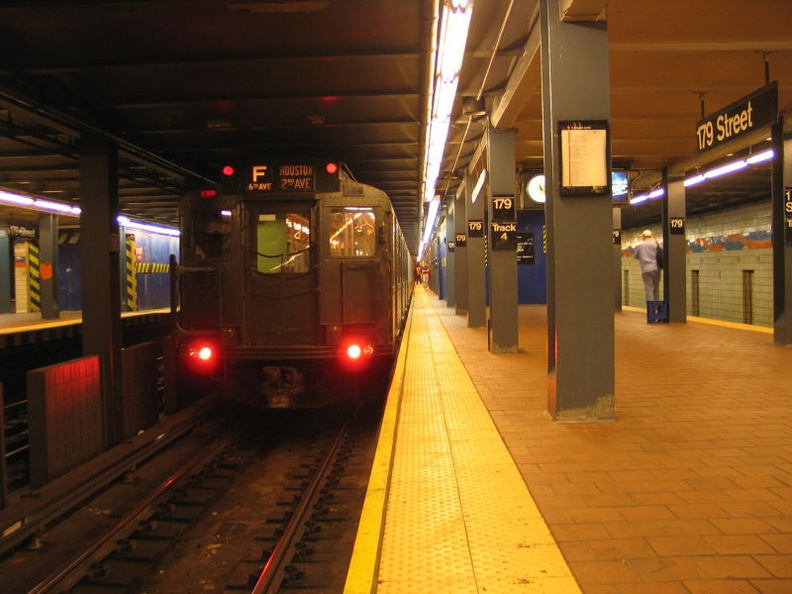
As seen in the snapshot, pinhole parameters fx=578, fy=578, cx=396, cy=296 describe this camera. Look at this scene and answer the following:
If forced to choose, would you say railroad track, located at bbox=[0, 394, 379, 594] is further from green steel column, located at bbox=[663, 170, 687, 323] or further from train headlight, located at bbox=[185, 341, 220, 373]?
green steel column, located at bbox=[663, 170, 687, 323]

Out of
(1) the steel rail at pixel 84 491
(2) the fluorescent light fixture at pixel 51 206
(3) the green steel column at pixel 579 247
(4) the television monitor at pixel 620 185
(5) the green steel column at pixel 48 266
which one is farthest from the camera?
(5) the green steel column at pixel 48 266

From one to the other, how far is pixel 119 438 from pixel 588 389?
5.48m

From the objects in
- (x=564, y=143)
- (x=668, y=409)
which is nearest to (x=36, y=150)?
(x=564, y=143)

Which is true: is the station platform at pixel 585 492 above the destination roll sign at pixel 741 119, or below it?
below

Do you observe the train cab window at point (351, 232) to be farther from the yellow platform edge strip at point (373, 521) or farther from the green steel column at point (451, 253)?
the green steel column at point (451, 253)

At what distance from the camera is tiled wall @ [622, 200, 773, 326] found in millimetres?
15336

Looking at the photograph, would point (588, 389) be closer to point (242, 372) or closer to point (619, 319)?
point (242, 372)

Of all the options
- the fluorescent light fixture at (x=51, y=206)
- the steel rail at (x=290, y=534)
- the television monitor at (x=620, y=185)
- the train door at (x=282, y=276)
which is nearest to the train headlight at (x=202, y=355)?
the train door at (x=282, y=276)

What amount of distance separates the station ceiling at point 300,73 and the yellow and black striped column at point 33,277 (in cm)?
927

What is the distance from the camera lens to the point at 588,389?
17.7 ft

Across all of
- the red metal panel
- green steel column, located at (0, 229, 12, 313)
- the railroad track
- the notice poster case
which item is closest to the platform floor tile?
the railroad track

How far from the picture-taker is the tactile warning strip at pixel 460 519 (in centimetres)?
281

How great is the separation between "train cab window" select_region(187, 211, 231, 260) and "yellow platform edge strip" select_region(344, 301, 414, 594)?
310 cm

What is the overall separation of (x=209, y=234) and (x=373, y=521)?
500cm
